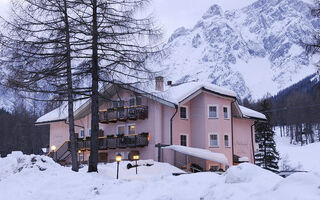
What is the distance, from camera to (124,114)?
36344 millimetres

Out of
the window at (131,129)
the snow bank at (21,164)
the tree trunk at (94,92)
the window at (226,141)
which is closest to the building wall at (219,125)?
the window at (226,141)

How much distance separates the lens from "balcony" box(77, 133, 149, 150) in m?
34.5

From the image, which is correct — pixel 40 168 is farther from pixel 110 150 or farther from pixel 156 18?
pixel 110 150

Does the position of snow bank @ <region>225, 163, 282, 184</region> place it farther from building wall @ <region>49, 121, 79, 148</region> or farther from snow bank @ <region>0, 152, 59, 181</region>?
building wall @ <region>49, 121, 79, 148</region>

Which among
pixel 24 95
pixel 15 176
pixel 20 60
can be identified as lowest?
pixel 15 176

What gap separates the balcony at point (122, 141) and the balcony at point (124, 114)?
64.3 inches

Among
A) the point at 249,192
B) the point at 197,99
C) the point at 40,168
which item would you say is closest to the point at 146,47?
the point at 40,168

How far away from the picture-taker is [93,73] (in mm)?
17750

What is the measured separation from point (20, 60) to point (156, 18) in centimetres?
619

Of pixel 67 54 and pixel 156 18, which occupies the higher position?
pixel 156 18

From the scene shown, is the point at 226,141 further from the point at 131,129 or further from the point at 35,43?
the point at 35,43

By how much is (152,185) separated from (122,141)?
25575mm

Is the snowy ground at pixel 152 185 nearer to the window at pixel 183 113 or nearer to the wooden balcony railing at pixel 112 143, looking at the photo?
the wooden balcony railing at pixel 112 143

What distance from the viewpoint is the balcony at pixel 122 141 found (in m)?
34.5
